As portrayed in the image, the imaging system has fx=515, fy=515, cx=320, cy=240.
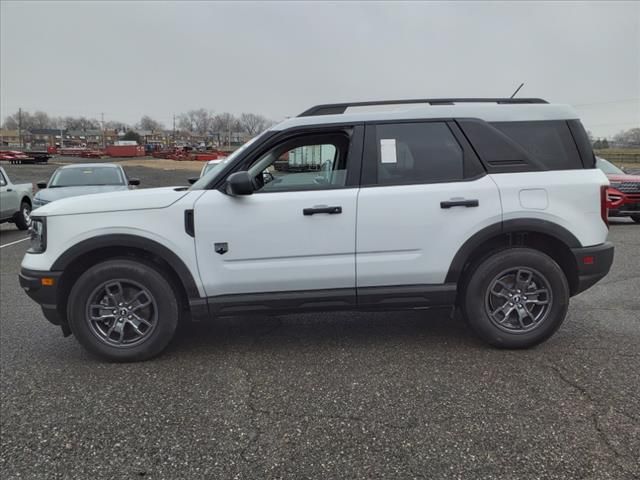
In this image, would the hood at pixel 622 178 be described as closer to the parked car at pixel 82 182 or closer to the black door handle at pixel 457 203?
the black door handle at pixel 457 203

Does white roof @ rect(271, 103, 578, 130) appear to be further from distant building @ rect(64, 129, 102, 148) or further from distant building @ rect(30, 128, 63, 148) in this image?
distant building @ rect(30, 128, 63, 148)

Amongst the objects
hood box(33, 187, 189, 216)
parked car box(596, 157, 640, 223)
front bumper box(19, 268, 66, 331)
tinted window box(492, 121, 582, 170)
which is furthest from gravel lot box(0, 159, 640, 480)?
parked car box(596, 157, 640, 223)

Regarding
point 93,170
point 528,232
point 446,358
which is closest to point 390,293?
point 446,358

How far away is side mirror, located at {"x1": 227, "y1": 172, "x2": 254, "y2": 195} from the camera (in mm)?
3744

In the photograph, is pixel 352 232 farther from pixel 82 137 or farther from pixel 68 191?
pixel 82 137

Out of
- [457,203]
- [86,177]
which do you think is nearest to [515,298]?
[457,203]

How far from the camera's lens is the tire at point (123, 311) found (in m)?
3.90

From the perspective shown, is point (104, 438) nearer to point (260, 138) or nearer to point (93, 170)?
point (260, 138)

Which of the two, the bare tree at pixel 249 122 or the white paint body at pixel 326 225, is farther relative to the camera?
the bare tree at pixel 249 122

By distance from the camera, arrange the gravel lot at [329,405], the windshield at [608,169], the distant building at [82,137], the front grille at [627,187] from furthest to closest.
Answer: the distant building at [82,137] < the windshield at [608,169] < the front grille at [627,187] < the gravel lot at [329,405]

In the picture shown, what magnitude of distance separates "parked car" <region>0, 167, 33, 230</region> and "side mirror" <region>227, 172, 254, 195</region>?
961cm

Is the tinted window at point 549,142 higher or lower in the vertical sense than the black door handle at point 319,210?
higher

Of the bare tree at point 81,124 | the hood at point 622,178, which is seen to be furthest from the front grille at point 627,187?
the bare tree at point 81,124

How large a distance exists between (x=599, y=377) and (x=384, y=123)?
2410 millimetres
